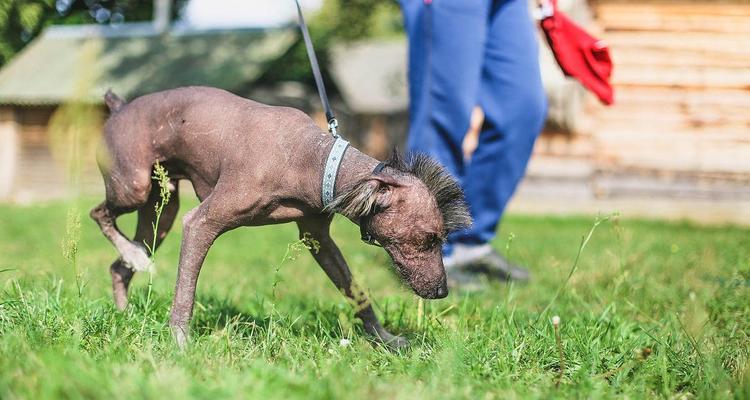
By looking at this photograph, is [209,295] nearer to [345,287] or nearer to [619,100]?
[345,287]

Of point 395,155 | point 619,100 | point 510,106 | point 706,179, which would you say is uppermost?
point 395,155

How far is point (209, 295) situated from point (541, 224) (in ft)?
27.4

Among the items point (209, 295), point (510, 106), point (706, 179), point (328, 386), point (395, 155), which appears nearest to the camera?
point (328, 386)

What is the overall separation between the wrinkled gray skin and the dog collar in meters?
0.03

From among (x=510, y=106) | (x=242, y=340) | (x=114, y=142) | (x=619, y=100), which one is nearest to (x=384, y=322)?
(x=242, y=340)

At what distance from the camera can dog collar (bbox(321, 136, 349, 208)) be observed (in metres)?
2.54

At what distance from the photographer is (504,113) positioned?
15.3 feet

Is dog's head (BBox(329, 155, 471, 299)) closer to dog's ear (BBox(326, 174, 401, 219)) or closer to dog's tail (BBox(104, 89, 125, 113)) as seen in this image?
dog's ear (BBox(326, 174, 401, 219))

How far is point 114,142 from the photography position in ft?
9.70

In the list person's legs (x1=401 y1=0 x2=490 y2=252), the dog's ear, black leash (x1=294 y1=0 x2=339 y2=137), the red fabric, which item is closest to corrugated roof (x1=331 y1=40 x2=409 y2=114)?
person's legs (x1=401 y1=0 x2=490 y2=252)

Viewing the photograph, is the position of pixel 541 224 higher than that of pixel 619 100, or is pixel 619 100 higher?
pixel 619 100

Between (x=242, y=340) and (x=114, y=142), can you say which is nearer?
(x=242, y=340)

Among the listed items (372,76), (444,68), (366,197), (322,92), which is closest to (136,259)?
(322,92)

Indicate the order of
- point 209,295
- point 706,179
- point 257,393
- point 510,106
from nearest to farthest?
point 257,393 → point 209,295 → point 510,106 → point 706,179
